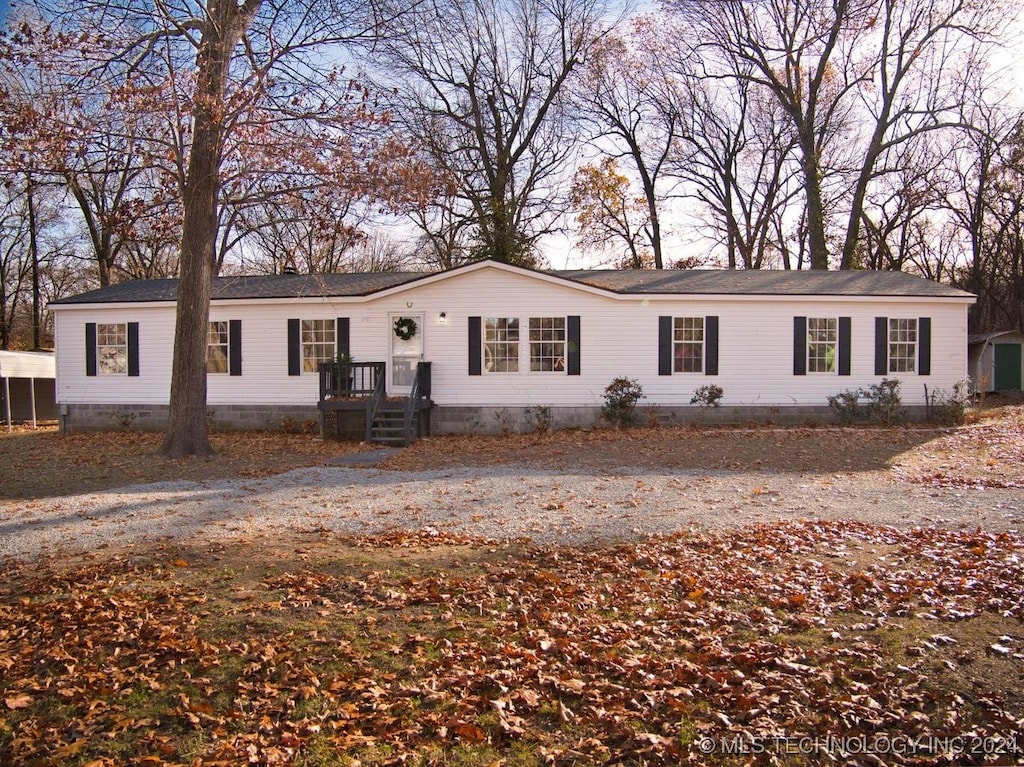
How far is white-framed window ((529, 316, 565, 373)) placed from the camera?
16.8 metres

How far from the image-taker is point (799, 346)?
1700cm

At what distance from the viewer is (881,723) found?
321 centimetres

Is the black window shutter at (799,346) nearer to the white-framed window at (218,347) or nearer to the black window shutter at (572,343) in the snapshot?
the black window shutter at (572,343)

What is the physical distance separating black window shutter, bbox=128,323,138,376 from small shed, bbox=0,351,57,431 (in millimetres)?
7135

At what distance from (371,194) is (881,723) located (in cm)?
1123

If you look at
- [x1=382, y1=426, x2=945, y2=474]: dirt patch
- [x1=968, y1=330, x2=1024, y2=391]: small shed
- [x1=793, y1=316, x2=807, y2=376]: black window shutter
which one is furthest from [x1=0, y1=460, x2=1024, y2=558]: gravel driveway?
[x1=968, y1=330, x2=1024, y2=391]: small shed

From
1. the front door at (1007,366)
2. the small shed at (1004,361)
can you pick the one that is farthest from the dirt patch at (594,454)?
the front door at (1007,366)

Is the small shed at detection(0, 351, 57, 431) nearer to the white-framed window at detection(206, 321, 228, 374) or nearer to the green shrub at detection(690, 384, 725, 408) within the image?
the white-framed window at detection(206, 321, 228, 374)

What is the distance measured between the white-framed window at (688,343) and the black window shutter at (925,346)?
214 inches

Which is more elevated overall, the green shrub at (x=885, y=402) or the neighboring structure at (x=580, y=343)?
the neighboring structure at (x=580, y=343)

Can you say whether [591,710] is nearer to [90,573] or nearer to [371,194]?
[90,573]

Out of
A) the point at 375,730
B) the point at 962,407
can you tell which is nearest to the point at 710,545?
the point at 375,730

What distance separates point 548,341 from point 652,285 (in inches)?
124

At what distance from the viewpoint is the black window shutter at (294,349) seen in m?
17.6
